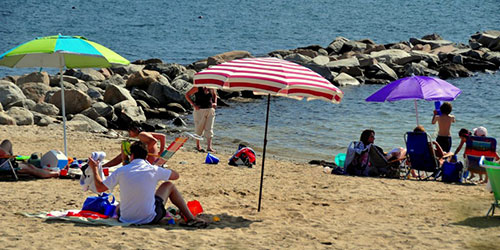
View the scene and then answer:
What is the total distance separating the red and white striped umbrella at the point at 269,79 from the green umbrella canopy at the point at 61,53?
2.61 metres

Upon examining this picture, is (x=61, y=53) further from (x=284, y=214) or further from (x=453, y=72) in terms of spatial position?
(x=453, y=72)

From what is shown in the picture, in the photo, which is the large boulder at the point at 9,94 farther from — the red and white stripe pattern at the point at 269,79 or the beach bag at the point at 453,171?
the beach bag at the point at 453,171

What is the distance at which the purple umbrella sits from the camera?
1177cm

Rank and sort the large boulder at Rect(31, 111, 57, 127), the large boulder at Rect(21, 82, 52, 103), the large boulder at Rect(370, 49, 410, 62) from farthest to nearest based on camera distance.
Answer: the large boulder at Rect(370, 49, 410, 62) → the large boulder at Rect(21, 82, 52, 103) → the large boulder at Rect(31, 111, 57, 127)

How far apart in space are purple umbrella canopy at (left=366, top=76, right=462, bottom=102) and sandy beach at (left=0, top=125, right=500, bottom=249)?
1.51 m

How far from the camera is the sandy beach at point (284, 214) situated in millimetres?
7168

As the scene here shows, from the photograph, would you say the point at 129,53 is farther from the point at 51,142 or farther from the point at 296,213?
the point at 296,213

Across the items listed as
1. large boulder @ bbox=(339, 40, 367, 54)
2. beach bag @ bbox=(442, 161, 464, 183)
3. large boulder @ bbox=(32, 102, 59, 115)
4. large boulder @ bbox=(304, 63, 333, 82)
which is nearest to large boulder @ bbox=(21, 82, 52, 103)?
large boulder @ bbox=(32, 102, 59, 115)

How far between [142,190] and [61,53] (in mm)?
4119

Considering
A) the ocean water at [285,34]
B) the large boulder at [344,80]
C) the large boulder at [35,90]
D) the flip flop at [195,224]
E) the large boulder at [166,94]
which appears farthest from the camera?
the large boulder at [344,80]

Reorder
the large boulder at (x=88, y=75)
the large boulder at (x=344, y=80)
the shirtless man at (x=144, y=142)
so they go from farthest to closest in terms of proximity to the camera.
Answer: the large boulder at (x=344, y=80), the large boulder at (x=88, y=75), the shirtless man at (x=144, y=142)

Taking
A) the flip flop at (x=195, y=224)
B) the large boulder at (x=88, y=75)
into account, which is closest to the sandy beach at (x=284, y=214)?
the flip flop at (x=195, y=224)

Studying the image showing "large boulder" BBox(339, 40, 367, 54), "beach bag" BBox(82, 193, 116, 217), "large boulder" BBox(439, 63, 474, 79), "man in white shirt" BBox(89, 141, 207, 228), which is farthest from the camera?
"large boulder" BBox(339, 40, 367, 54)

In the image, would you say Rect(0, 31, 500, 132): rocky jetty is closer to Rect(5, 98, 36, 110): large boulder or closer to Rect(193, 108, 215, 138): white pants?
Rect(5, 98, 36, 110): large boulder
